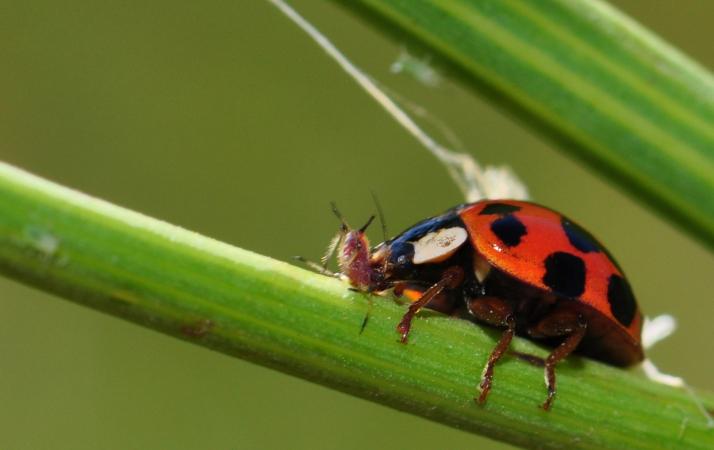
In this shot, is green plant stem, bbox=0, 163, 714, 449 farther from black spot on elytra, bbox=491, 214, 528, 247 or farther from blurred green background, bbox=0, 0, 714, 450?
blurred green background, bbox=0, 0, 714, 450

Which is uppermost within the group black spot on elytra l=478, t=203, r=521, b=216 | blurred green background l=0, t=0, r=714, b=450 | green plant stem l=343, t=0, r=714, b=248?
green plant stem l=343, t=0, r=714, b=248

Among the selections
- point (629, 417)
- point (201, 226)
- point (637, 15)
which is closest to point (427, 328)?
point (629, 417)

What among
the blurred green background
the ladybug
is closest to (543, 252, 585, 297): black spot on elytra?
the ladybug

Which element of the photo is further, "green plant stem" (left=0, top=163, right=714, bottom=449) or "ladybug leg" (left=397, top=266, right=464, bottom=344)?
"ladybug leg" (left=397, top=266, right=464, bottom=344)

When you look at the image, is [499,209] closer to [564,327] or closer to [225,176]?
[564,327]

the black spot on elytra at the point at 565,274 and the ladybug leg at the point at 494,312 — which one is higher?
the black spot on elytra at the point at 565,274

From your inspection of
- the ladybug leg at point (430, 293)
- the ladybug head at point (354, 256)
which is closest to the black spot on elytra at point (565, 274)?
the ladybug leg at point (430, 293)

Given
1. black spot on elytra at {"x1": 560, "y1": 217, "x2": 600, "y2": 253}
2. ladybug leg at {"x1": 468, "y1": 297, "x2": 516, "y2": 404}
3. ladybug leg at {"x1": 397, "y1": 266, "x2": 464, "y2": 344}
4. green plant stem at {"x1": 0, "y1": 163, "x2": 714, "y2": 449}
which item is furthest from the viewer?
black spot on elytra at {"x1": 560, "y1": 217, "x2": 600, "y2": 253}

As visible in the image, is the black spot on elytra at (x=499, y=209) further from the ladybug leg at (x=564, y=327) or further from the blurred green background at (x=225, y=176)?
the blurred green background at (x=225, y=176)
